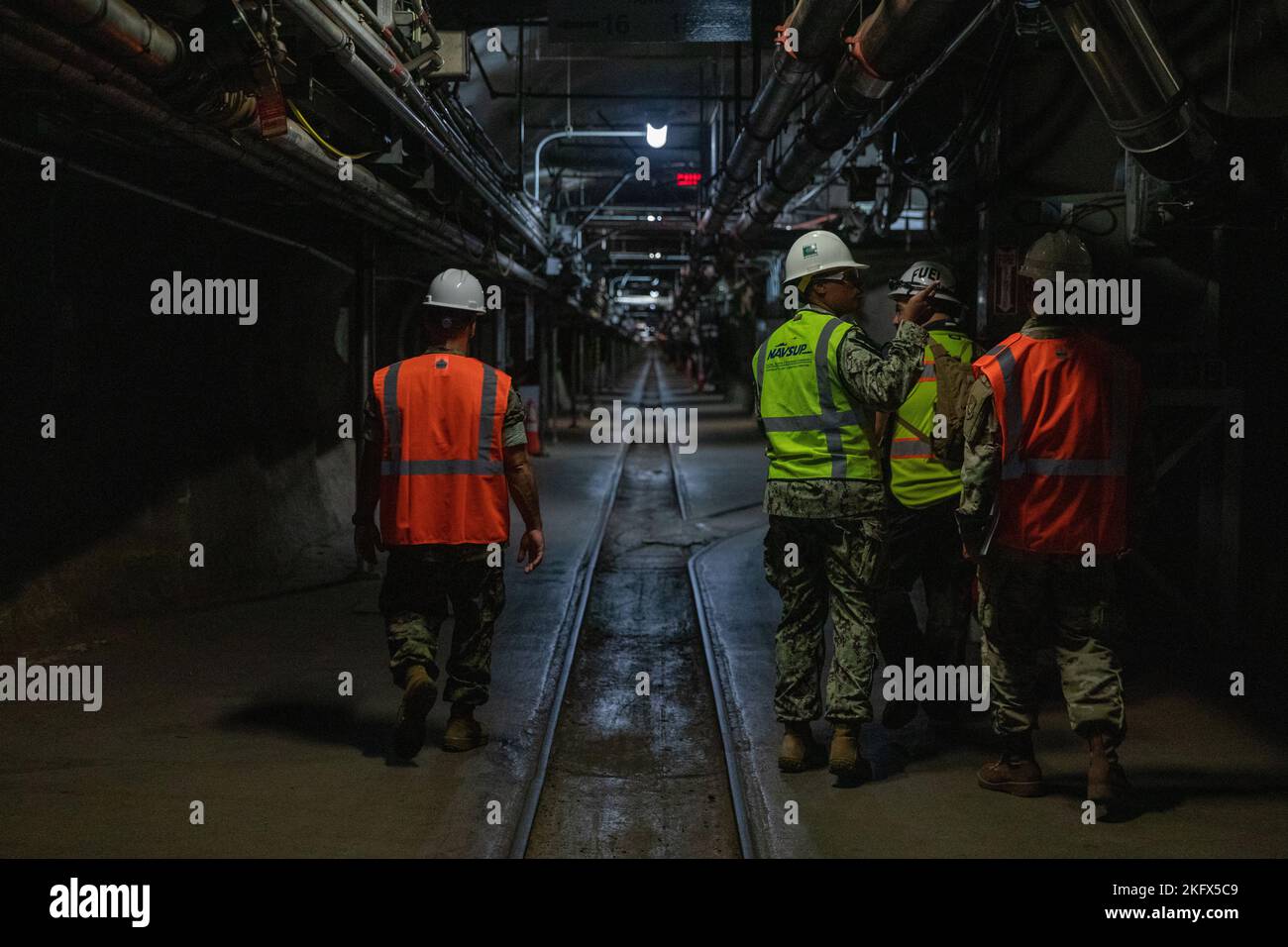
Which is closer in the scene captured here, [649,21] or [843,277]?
[843,277]

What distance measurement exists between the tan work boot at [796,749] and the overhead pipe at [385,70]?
339 cm

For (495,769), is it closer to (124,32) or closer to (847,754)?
(847,754)

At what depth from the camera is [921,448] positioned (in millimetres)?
5371

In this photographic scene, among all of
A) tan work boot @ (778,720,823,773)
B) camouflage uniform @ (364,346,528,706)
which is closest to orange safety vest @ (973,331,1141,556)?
tan work boot @ (778,720,823,773)

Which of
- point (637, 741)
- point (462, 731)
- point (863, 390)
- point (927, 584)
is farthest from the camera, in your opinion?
point (637, 741)

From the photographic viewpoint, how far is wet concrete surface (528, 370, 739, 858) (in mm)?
4379

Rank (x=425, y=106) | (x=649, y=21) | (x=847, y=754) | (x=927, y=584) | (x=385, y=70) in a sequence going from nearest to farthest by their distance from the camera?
(x=847, y=754)
(x=927, y=584)
(x=385, y=70)
(x=425, y=106)
(x=649, y=21)

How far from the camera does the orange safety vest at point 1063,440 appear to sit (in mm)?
4414

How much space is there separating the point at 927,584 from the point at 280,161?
379 centimetres

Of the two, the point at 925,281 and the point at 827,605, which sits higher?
the point at 925,281

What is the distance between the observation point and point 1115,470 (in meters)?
4.45

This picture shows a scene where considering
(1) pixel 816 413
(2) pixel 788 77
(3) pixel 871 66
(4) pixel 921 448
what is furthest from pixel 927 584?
(2) pixel 788 77

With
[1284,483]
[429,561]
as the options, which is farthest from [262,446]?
[1284,483]

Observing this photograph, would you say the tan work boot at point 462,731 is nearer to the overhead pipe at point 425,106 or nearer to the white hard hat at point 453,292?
the white hard hat at point 453,292
